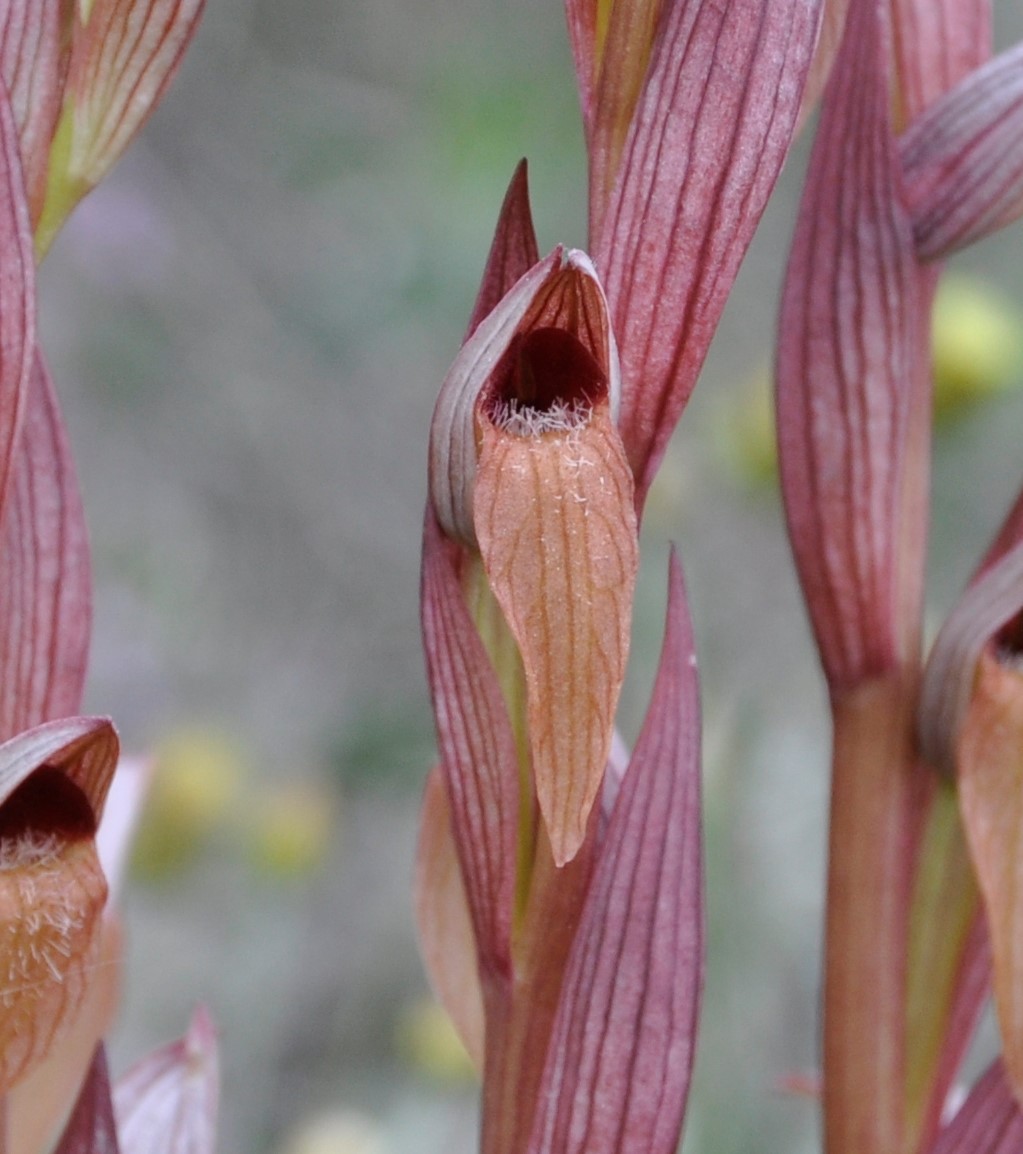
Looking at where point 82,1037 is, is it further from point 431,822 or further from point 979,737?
point 979,737

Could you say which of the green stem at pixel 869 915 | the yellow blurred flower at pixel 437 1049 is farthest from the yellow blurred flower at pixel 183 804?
the green stem at pixel 869 915

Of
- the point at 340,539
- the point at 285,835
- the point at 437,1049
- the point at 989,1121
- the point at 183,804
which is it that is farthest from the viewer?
the point at 340,539

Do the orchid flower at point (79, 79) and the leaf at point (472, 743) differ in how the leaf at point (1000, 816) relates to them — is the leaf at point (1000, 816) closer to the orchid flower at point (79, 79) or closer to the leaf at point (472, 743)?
the leaf at point (472, 743)

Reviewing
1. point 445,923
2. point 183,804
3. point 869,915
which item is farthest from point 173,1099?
point 183,804

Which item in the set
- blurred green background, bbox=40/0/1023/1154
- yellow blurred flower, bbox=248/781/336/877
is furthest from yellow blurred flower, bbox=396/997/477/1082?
yellow blurred flower, bbox=248/781/336/877

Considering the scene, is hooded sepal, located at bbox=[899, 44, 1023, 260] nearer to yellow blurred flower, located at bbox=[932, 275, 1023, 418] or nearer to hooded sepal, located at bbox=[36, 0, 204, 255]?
hooded sepal, located at bbox=[36, 0, 204, 255]

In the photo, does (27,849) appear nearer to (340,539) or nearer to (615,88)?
(615,88)
